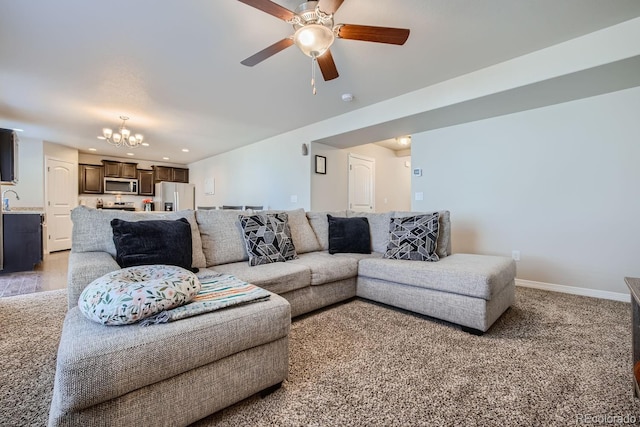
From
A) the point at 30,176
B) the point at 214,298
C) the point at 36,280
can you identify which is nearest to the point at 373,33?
the point at 214,298

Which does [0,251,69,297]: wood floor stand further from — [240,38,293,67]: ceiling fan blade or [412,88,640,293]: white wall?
[412,88,640,293]: white wall

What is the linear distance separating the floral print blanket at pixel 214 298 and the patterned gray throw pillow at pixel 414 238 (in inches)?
61.5

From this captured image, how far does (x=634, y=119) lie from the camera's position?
2688 millimetres

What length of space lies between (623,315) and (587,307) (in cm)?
23

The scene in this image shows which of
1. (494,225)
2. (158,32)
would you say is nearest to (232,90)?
(158,32)

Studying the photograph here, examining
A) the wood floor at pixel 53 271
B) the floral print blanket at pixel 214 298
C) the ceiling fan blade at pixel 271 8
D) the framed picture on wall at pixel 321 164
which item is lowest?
the wood floor at pixel 53 271

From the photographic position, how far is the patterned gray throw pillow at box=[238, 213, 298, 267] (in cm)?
237

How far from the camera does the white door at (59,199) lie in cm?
591

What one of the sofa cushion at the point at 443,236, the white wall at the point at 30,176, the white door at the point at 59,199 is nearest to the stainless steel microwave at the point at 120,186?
the white door at the point at 59,199

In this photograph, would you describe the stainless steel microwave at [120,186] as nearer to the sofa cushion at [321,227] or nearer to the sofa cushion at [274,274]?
the sofa cushion at [321,227]

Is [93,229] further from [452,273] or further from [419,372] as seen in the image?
[452,273]

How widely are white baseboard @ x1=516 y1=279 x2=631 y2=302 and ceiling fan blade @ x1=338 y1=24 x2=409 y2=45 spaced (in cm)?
314

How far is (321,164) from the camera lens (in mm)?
4992

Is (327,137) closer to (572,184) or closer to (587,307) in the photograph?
(572,184)
